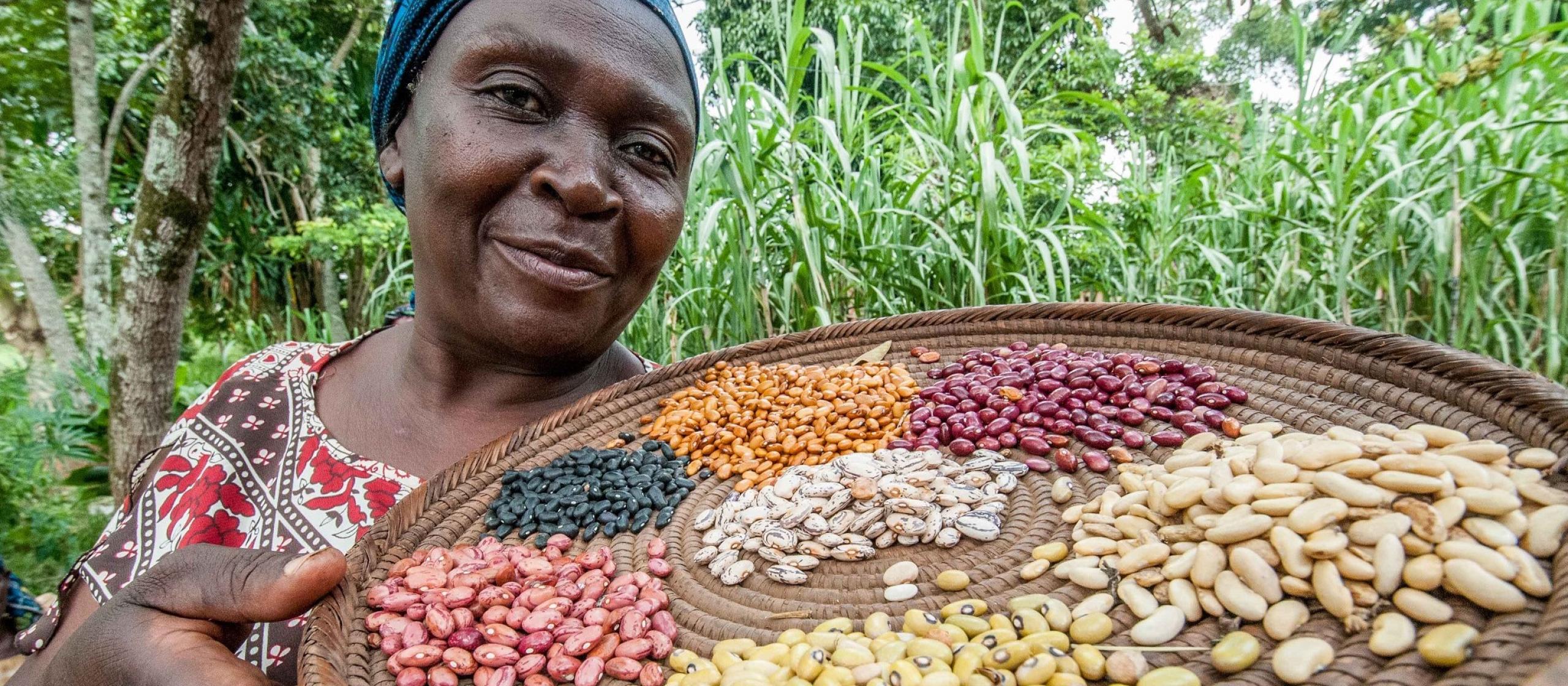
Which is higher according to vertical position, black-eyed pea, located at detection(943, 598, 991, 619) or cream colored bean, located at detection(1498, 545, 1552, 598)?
cream colored bean, located at detection(1498, 545, 1552, 598)

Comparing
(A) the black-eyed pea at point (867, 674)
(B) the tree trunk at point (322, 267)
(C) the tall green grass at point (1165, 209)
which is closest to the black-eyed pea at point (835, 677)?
(A) the black-eyed pea at point (867, 674)

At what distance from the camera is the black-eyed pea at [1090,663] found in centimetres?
83

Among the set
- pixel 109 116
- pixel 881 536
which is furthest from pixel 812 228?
pixel 109 116

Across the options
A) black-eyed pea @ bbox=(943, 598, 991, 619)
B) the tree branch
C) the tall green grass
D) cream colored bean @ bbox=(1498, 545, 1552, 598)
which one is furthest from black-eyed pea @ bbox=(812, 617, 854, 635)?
the tree branch

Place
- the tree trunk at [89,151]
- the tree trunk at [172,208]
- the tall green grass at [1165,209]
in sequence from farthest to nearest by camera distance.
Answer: the tree trunk at [89,151]
the tree trunk at [172,208]
the tall green grass at [1165,209]

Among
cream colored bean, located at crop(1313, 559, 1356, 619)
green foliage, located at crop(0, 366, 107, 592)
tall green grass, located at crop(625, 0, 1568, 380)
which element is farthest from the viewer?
green foliage, located at crop(0, 366, 107, 592)

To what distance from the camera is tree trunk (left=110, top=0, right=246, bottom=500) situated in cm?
209

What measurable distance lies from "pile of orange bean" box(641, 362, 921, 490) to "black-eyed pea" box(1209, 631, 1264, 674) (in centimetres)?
66

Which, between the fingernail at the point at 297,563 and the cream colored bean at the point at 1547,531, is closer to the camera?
the cream colored bean at the point at 1547,531

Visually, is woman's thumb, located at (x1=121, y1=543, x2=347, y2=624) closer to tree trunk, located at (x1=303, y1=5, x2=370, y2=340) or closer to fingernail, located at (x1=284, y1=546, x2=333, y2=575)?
fingernail, located at (x1=284, y1=546, x2=333, y2=575)

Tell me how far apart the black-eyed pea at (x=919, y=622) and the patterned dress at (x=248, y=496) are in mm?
883

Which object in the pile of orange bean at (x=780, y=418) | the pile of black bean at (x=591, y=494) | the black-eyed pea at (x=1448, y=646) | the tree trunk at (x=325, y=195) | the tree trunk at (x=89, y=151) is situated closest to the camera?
the black-eyed pea at (x=1448, y=646)

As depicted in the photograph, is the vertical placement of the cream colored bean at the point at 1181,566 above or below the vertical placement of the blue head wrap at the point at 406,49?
below

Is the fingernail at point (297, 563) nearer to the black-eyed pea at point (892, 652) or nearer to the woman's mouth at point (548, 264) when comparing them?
the woman's mouth at point (548, 264)
